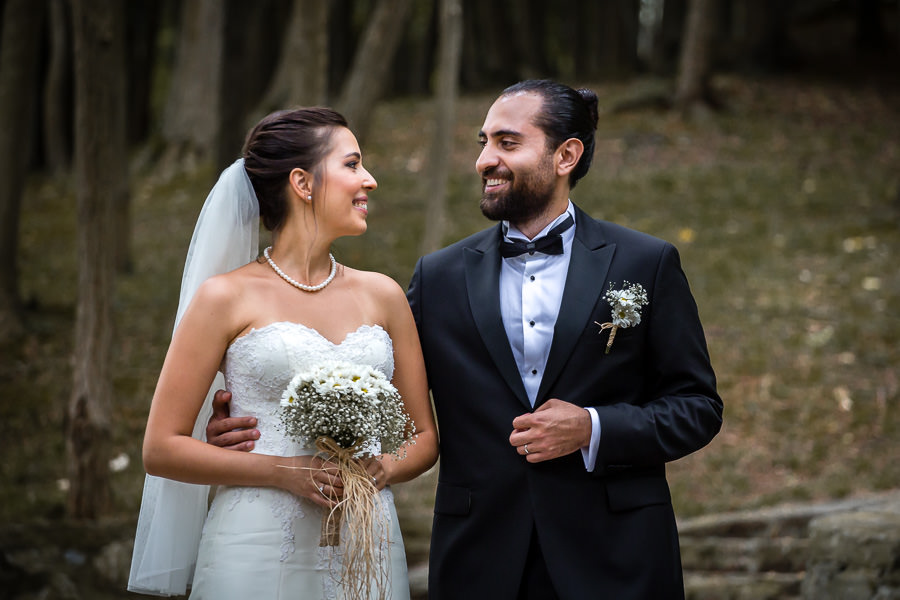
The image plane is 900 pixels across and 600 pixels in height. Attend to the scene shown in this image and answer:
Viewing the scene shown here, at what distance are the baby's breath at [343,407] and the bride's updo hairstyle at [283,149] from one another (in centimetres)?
72

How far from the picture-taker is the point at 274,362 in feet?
11.0

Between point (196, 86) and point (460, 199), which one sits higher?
point (196, 86)

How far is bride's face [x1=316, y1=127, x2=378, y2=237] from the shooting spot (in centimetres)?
350

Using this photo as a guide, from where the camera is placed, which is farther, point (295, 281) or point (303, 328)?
point (295, 281)

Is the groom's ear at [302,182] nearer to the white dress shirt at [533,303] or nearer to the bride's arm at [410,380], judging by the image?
the bride's arm at [410,380]

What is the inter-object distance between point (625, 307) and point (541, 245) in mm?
398

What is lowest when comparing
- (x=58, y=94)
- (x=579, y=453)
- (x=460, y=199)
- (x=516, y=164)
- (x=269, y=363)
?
(x=460, y=199)

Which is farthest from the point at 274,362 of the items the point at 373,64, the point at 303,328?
the point at 373,64

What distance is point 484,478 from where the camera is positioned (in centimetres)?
345

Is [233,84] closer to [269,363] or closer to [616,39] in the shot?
[269,363]

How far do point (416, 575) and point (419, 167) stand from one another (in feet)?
38.4

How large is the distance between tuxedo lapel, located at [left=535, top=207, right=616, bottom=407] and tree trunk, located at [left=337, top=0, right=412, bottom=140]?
788 cm

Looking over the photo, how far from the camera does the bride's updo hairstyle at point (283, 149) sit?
3.52m

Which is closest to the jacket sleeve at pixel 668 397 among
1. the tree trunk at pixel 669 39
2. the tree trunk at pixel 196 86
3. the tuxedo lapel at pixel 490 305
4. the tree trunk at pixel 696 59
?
the tuxedo lapel at pixel 490 305
